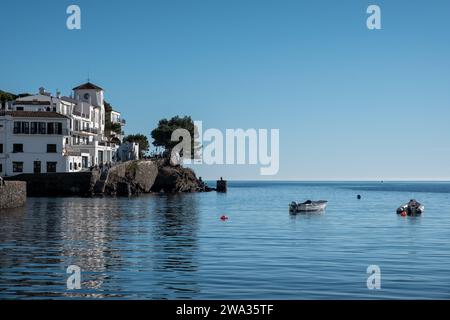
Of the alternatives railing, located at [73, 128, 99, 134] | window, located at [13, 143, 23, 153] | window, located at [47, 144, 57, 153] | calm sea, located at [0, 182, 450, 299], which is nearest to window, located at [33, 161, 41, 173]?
window, located at [47, 144, 57, 153]

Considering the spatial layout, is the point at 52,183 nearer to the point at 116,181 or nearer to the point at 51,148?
the point at 51,148

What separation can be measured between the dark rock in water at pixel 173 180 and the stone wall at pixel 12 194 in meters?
76.7

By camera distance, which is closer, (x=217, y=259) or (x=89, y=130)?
(x=217, y=259)

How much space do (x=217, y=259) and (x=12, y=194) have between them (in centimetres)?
5108

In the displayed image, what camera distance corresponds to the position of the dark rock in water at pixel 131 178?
13375 cm

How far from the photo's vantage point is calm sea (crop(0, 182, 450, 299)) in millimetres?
26312

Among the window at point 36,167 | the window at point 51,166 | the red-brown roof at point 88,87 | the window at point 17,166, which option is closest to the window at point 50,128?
the window at point 51,166

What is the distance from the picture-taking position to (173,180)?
166625 mm

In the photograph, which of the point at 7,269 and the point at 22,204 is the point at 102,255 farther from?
the point at 22,204

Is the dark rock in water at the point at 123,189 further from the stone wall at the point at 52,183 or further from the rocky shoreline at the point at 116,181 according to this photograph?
the stone wall at the point at 52,183

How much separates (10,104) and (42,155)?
55.4ft

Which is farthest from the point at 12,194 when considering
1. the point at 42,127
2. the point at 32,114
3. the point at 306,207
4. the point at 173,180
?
the point at 173,180

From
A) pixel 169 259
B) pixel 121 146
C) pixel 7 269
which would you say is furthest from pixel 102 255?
pixel 121 146
